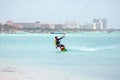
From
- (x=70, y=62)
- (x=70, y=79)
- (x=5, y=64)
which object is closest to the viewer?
(x=70, y=79)

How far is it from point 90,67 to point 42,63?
97cm

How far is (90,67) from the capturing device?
581 centimetres

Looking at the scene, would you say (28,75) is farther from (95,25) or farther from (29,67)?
(95,25)

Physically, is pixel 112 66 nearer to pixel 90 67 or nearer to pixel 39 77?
pixel 90 67

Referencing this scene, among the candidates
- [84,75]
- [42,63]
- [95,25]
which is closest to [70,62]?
[42,63]

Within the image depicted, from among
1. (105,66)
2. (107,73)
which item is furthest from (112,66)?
(107,73)

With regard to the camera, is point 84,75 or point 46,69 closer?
point 84,75

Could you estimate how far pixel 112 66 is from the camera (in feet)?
19.2

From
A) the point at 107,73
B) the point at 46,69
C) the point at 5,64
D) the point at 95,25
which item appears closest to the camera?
the point at 107,73

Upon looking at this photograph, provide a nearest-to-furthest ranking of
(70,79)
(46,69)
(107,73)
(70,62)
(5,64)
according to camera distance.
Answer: (70,79), (107,73), (46,69), (5,64), (70,62)

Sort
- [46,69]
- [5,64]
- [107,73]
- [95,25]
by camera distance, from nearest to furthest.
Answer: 1. [107,73]
2. [46,69]
3. [5,64]
4. [95,25]

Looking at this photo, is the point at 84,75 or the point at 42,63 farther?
the point at 42,63

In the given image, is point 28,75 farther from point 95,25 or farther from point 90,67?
point 95,25

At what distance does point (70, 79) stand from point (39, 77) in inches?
16.4
